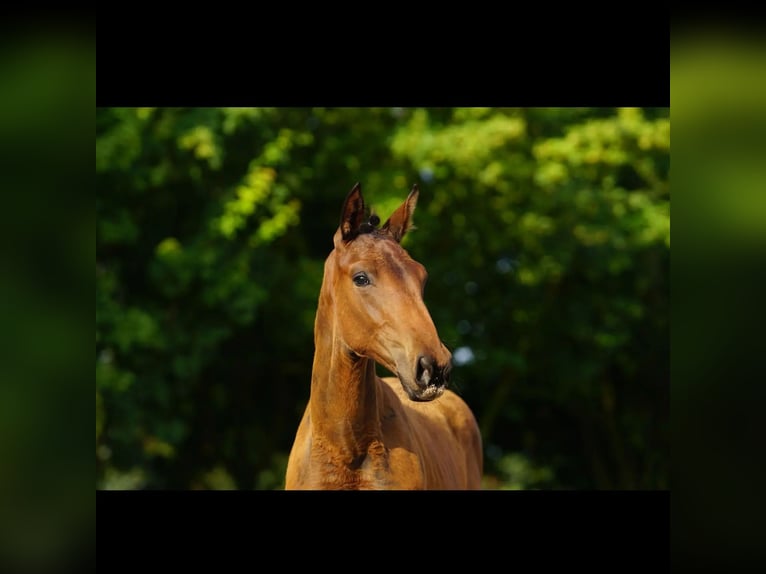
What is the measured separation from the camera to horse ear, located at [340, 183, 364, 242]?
3.91 metres

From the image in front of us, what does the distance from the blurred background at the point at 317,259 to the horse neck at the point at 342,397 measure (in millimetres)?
7711

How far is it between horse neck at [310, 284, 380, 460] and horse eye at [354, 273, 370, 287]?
216 mm

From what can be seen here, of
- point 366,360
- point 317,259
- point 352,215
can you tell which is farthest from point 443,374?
point 317,259

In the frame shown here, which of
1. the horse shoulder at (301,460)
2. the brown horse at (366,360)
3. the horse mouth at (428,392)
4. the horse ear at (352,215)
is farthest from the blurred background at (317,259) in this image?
the horse mouth at (428,392)

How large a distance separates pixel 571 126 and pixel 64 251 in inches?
415

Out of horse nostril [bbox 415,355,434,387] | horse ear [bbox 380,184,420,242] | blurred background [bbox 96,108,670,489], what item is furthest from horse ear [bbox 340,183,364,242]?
blurred background [bbox 96,108,670,489]

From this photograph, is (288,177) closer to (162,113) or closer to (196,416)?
(162,113)

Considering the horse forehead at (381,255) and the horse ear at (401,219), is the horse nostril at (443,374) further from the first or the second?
the horse ear at (401,219)

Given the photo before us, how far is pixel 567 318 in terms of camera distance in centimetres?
1389

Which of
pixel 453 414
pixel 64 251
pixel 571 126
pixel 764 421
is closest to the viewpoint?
pixel 764 421

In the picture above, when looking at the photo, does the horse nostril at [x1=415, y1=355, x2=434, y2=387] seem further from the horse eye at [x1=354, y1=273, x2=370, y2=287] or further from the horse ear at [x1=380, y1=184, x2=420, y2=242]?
the horse ear at [x1=380, y1=184, x2=420, y2=242]

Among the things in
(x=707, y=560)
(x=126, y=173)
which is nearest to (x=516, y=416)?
(x=126, y=173)

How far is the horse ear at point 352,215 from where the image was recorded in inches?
154
